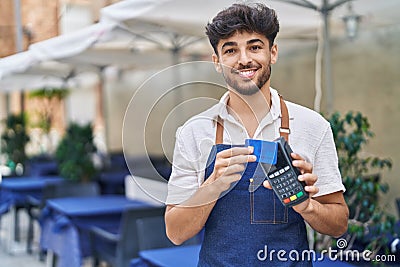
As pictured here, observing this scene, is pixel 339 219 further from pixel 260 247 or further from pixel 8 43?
pixel 8 43

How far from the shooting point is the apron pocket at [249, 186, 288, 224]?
4.88ft

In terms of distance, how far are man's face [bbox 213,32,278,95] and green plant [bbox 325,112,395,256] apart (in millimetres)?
1668

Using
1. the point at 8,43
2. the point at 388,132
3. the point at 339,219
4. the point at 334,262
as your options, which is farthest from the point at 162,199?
the point at 8,43

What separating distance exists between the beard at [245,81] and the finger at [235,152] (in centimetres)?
15

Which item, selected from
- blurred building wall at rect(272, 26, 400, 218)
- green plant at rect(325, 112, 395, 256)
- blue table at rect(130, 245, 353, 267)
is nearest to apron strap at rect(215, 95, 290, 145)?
blue table at rect(130, 245, 353, 267)

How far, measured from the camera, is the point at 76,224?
431 centimetres

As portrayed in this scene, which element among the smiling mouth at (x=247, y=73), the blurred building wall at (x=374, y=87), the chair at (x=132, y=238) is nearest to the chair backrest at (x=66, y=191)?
the chair at (x=132, y=238)

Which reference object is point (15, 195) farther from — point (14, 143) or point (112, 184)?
point (14, 143)

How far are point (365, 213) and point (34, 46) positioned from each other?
2.72 m

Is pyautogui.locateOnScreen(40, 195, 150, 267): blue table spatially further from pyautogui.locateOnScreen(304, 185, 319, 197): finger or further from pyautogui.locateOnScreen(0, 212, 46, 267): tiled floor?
pyautogui.locateOnScreen(304, 185, 319, 197): finger

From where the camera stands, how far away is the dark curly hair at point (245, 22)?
4.65 ft

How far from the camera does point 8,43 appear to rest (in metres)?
12.4

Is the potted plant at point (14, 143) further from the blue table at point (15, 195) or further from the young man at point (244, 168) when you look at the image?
the young man at point (244, 168)

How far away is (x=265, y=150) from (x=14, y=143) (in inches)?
297
